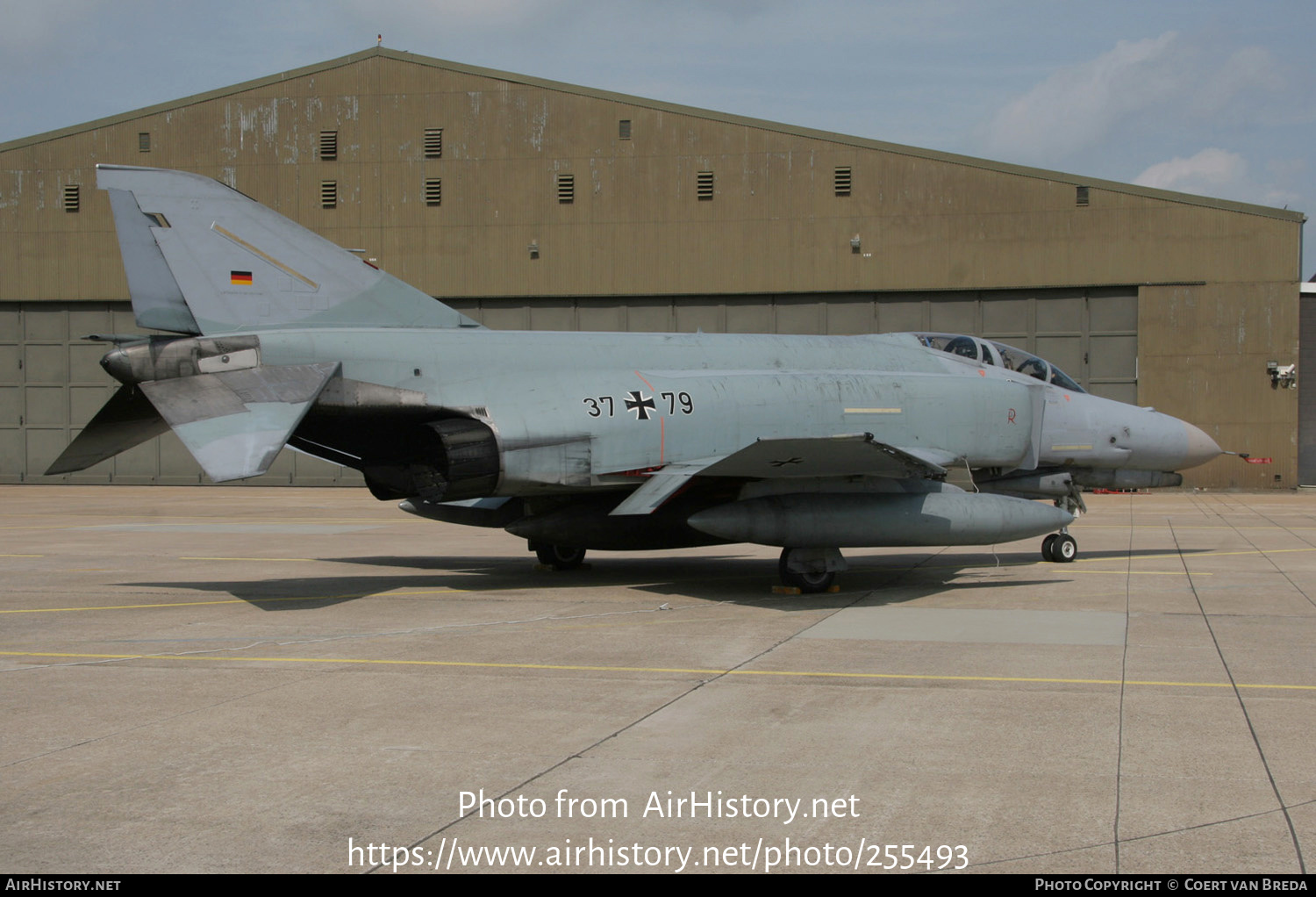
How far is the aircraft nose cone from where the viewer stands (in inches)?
607

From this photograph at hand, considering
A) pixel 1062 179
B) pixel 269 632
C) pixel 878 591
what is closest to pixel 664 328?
pixel 1062 179

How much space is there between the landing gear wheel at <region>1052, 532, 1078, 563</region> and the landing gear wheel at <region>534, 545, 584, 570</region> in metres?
6.52

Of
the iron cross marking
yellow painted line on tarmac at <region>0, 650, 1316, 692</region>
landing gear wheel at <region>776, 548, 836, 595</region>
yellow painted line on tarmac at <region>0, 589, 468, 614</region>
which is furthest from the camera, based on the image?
landing gear wheel at <region>776, 548, 836, 595</region>

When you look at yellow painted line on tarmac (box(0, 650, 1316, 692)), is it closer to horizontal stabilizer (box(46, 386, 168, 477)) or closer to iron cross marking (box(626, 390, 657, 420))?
horizontal stabilizer (box(46, 386, 168, 477))

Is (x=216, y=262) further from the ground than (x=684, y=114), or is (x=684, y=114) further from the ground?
(x=684, y=114)

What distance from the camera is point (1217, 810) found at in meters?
4.87

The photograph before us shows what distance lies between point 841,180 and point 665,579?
21.7 metres

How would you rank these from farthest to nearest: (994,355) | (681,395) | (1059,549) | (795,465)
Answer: (1059,549), (994,355), (681,395), (795,465)

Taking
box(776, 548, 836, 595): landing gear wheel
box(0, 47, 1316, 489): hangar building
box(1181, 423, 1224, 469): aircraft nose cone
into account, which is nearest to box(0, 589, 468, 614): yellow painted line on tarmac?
box(776, 548, 836, 595): landing gear wheel

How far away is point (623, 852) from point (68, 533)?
1879 centimetres

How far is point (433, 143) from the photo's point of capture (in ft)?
111

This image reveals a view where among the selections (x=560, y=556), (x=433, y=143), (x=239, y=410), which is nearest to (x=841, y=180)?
(x=433, y=143)

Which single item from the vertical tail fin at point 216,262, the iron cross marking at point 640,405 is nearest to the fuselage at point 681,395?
the iron cross marking at point 640,405

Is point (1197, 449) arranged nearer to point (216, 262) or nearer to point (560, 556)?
point (560, 556)
